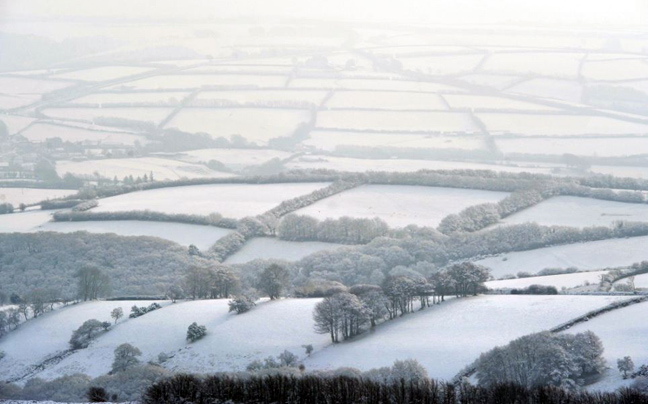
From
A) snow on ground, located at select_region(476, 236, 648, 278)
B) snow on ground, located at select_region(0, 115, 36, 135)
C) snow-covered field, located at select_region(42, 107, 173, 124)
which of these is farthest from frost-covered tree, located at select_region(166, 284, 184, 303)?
snow on ground, located at select_region(0, 115, 36, 135)

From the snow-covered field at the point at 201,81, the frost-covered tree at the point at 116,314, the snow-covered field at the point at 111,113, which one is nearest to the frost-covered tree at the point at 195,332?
the frost-covered tree at the point at 116,314

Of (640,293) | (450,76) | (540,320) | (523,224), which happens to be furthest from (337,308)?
(450,76)

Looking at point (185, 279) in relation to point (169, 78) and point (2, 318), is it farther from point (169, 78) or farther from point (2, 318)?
point (169, 78)

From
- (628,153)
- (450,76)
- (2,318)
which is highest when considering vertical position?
(450,76)

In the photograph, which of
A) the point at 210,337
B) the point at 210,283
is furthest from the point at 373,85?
the point at 210,337

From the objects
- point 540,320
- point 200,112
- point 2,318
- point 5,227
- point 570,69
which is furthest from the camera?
point 570,69

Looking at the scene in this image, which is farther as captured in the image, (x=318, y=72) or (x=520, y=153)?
(x=318, y=72)

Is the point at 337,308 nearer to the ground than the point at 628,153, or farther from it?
nearer to the ground
